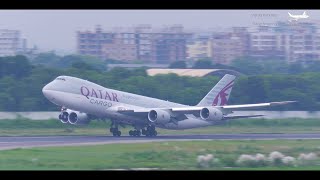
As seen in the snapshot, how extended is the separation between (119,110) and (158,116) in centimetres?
203

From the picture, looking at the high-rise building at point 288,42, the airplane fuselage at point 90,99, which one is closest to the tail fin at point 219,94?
the airplane fuselage at point 90,99

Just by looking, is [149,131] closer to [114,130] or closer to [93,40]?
[114,130]

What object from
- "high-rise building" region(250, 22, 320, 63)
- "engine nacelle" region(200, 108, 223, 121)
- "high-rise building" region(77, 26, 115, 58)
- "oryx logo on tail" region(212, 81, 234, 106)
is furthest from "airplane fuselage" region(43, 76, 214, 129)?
"high-rise building" region(77, 26, 115, 58)

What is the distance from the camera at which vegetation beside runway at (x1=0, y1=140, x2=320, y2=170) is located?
76.8 feet

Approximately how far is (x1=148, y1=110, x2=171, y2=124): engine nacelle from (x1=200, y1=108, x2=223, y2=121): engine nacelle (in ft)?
6.04

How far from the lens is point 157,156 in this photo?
26.3m

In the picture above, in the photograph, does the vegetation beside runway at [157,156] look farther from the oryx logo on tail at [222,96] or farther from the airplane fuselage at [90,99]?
the oryx logo on tail at [222,96]

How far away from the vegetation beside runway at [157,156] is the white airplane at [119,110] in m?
9.68

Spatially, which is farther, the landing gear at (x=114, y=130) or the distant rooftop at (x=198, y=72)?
the distant rooftop at (x=198, y=72)

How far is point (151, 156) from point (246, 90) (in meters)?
35.5

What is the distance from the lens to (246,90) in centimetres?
6116

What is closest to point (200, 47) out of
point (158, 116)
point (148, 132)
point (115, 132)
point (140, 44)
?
point (140, 44)

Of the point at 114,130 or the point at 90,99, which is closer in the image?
the point at 90,99

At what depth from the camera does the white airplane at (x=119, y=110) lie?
43.4 m
